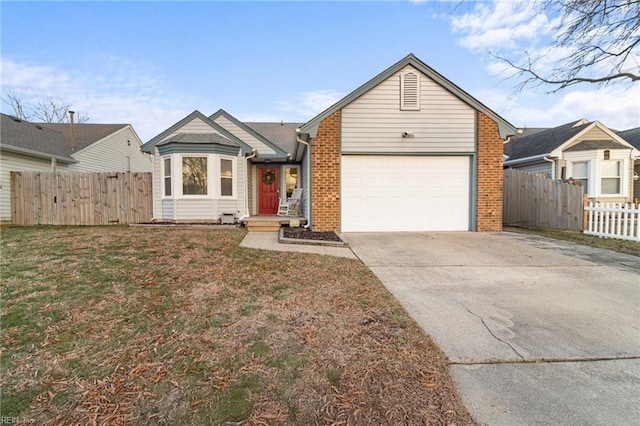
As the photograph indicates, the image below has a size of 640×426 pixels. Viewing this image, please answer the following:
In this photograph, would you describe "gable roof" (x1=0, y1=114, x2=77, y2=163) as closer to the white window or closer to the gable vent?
the white window

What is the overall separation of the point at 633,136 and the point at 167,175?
80.6ft

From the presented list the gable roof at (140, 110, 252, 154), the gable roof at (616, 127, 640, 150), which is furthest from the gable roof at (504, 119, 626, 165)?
the gable roof at (140, 110, 252, 154)

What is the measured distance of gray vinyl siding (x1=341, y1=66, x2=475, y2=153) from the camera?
9.09m

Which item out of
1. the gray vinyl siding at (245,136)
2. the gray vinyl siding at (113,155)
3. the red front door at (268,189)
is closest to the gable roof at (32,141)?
the gray vinyl siding at (113,155)

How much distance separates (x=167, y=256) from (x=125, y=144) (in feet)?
57.2

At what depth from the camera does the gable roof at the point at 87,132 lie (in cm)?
1642

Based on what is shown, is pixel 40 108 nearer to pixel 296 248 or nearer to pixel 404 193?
pixel 296 248

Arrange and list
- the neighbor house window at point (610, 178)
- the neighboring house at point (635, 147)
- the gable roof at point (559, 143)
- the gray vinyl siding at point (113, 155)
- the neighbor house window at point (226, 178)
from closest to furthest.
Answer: the neighbor house window at point (226, 178), the neighbor house window at point (610, 178), the gable roof at point (559, 143), the neighboring house at point (635, 147), the gray vinyl siding at point (113, 155)

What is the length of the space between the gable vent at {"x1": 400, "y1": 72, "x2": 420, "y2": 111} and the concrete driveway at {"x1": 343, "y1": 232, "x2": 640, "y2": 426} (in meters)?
4.84

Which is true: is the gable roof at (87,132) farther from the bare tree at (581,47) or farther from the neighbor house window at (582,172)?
the neighbor house window at (582,172)

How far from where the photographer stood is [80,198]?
448 inches

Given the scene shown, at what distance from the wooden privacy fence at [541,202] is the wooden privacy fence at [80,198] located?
14.0 meters

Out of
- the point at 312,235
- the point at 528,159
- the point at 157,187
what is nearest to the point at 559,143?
the point at 528,159

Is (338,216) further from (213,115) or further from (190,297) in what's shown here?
(213,115)
